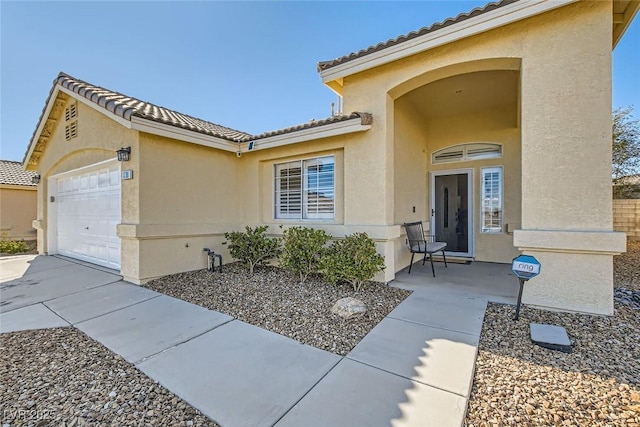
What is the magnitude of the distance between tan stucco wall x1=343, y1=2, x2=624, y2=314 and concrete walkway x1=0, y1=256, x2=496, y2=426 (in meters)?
1.50

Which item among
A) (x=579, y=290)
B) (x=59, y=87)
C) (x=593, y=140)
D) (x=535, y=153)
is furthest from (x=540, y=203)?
(x=59, y=87)

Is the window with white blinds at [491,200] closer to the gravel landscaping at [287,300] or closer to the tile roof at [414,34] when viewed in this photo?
the gravel landscaping at [287,300]

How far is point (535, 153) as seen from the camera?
4566 millimetres

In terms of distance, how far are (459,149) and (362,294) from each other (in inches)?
244

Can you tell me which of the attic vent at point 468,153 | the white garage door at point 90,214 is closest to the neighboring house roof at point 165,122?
the white garage door at point 90,214

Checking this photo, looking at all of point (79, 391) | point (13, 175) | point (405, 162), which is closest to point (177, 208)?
point (79, 391)

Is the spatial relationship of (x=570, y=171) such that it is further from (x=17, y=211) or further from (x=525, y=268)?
(x=17, y=211)

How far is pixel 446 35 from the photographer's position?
201 inches

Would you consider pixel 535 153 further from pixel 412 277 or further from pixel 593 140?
pixel 412 277

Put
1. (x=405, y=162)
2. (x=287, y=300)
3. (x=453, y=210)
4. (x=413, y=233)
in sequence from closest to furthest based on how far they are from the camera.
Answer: (x=287, y=300), (x=413, y=233), (x=405, y=162), (x=453, y=210)

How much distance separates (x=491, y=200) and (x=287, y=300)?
6942 millimetres

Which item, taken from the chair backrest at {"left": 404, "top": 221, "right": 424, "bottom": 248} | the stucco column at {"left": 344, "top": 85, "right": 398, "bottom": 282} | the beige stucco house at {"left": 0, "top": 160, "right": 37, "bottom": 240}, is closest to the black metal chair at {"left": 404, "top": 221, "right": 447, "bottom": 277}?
the chair backrest at {"left": 404, "top": 221, "right": 424, "bottom": 248}

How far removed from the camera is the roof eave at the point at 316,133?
5945 mm

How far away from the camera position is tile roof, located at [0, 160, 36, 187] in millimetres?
13875
